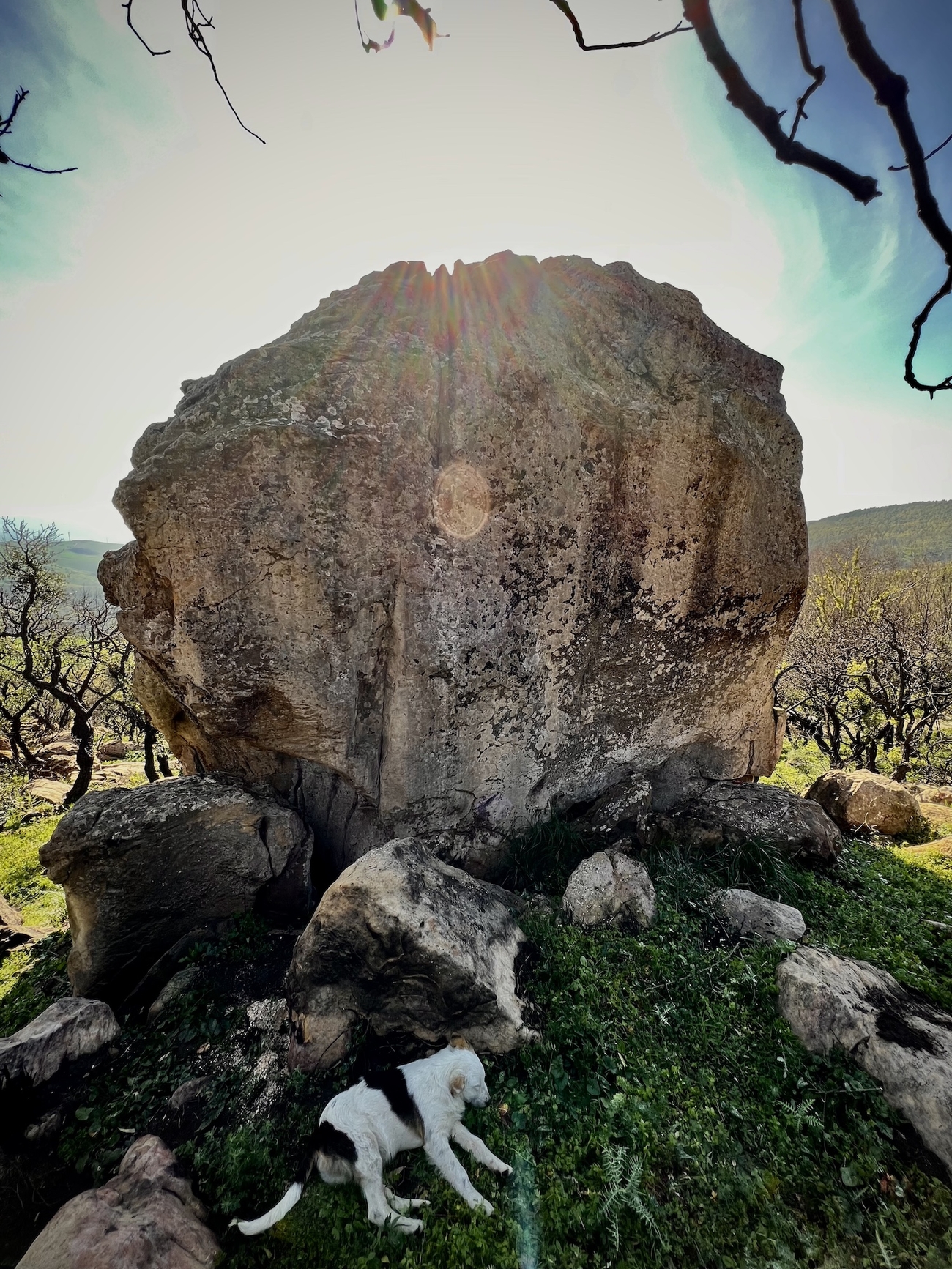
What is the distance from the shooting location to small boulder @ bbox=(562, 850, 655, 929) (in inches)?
200

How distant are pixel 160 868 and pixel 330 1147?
2.82 m

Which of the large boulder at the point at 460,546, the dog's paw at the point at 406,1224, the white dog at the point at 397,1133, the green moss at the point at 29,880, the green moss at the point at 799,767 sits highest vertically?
the large boulder at the point at 460,546

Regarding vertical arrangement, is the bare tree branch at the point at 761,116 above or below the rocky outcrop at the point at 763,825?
above

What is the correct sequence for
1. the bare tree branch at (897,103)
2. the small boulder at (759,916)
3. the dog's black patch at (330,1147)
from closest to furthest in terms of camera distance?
the bare tree branch at (897,103), the dog's black patch at (330,1147), the small boulder at (759,916)

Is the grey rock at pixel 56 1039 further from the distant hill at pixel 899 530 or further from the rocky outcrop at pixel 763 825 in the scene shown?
the distant hill at pixel 899 530

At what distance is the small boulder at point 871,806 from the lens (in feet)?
26.1

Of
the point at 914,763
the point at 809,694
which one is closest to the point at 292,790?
the point at 809,694

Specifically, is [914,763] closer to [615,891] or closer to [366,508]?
[615,891]

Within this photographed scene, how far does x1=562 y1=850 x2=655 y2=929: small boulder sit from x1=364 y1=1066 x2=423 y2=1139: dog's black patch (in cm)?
220

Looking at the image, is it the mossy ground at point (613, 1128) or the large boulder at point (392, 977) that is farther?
the large boulder at point (392, 977)

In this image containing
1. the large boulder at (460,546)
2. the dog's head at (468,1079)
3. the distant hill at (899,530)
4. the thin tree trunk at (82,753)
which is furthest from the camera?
the distant hill at (899,530)

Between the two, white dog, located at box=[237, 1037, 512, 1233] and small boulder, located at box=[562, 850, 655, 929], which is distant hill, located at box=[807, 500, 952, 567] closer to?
small boulder, located at box=[562, 850, 655, 929]

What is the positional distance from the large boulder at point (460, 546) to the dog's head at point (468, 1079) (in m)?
2.38

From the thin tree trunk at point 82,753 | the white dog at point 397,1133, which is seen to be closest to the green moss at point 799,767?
the white dog at point 397,1133
